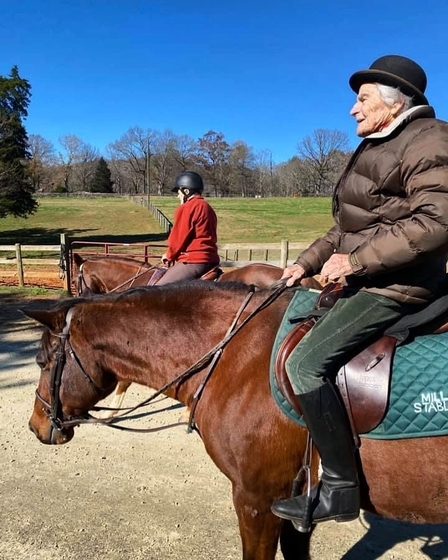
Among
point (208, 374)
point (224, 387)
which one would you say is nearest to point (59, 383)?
point (208, 374)

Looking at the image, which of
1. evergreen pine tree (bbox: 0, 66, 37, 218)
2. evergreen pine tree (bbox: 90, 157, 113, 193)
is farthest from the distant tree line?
evergreen pine tree (bbox: 0, 66, 37, 218)

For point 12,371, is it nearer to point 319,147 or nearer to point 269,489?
point 269,489

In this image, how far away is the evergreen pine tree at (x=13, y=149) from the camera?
27.1 metres

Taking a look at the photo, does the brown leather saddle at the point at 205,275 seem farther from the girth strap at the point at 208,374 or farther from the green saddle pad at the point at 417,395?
the green saddle pad at the point at 417,395

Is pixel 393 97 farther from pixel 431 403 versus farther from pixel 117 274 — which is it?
pixel 117 274

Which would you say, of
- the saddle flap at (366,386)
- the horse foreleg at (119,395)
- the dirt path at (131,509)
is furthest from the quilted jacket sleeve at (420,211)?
the horse foreleg at (119,395)

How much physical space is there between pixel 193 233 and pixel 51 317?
3989 mm

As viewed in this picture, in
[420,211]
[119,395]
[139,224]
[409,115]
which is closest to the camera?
[420,211]

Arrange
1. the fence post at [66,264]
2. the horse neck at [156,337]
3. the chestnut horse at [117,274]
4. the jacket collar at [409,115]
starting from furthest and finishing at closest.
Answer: the fence post at [66,264]
the chestnut horse at [117,274]
the horse neck at [156,337]
the jacket collar at [409,115]

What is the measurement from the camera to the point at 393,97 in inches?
85.9

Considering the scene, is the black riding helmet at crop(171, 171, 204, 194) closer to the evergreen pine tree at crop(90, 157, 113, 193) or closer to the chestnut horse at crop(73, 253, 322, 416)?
the chestnut horse at crop(73, 253, 322, 416)

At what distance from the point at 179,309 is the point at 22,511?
246 cm

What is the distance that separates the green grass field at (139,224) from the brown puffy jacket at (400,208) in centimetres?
2991

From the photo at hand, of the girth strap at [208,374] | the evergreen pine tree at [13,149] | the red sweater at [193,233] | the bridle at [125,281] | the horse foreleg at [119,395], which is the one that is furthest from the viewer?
the evergreen pine tree at [13,149]
